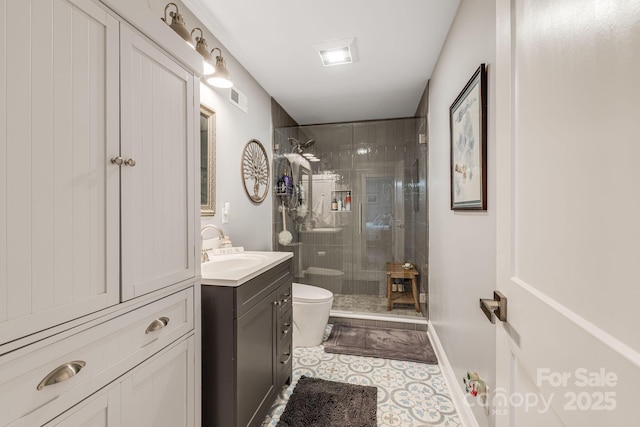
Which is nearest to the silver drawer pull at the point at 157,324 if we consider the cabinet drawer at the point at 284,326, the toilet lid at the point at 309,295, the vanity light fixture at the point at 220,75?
the cabinet drawer at the point at 284,326

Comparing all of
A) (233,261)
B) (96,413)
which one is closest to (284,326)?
(233,261)

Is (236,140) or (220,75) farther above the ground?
(220,75)

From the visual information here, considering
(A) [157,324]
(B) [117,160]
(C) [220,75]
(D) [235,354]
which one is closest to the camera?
(B) [117,160]

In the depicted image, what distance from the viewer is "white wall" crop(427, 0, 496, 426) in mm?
1236

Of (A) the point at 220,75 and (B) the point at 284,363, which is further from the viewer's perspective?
(B) the point at 284,363

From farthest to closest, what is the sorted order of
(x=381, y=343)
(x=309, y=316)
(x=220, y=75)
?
(x=381, y=343), (x=309, y=316), (x=220, y=75)

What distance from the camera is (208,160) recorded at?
1.87 metres

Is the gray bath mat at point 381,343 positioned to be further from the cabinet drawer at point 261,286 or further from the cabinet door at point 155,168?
the cabinet door at point 155,168

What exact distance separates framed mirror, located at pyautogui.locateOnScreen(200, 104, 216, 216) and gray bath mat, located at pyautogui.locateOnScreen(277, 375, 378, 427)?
136 centimetres

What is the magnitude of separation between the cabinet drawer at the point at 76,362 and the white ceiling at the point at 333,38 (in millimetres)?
1767

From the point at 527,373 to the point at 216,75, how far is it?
1880 mm

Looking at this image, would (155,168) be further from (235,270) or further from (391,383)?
(391,383)

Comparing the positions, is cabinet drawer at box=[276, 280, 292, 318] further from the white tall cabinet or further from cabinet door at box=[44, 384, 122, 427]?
cabinet door at box=[44, 384, 122, 427]

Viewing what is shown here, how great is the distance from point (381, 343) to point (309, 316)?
2.44 ft
